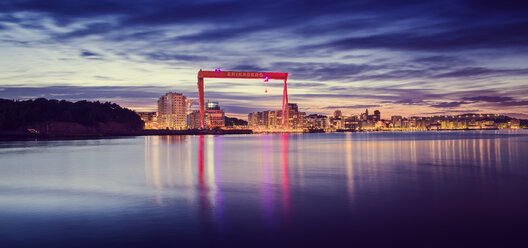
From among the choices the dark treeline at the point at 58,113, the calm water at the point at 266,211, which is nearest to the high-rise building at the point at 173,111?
the dark treeline at the point at 58,113

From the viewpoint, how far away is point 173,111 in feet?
625

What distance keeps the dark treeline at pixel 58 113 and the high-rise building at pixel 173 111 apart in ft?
254

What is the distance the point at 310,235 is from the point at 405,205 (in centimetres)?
318

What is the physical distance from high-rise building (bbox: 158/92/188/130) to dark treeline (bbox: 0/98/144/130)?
7729 cm

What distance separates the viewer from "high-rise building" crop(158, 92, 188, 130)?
620 ft

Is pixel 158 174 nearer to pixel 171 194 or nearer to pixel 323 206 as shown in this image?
pixel 171 194

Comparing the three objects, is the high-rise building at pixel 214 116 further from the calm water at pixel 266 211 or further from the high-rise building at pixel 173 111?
the calm water at pixel 266 211

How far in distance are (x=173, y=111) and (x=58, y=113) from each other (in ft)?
327

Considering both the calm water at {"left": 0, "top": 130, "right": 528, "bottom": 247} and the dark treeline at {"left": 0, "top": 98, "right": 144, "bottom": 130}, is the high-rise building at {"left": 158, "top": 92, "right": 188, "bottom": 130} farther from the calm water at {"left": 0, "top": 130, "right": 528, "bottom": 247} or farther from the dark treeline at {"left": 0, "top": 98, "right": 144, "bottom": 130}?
the calm water at {"left": 0, "top": 130, "right": 528, "bottom": 247}

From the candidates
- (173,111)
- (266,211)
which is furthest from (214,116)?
(266,211)

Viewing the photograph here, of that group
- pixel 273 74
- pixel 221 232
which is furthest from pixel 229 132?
pixel 221 232

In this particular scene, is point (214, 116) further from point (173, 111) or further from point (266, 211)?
point (266, 211)

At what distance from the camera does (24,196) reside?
31.9 ft

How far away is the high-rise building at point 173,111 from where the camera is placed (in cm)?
18912
